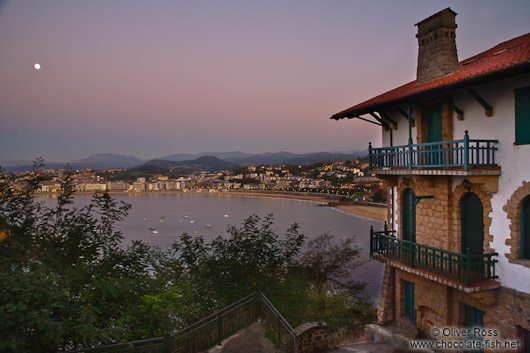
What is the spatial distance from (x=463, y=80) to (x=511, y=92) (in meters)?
1.13

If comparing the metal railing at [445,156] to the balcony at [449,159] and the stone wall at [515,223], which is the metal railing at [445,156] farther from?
the stone wall at [515,223]

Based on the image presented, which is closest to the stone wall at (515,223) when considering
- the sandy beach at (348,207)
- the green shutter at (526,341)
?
the green shutter at (526,341)

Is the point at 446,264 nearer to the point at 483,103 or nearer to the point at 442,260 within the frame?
the point at 442,260

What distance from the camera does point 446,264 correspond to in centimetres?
912

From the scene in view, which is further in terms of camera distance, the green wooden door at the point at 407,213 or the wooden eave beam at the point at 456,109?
the green wooden door at the point at 407,213

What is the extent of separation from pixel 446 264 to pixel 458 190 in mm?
1973

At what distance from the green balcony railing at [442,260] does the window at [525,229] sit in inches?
22.3

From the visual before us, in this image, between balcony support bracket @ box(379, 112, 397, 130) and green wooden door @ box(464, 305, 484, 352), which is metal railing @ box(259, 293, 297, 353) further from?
balcony support bracket @ box(379, 112, 397, 130)

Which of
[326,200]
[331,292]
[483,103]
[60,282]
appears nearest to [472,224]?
[483,103]

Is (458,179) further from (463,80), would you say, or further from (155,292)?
(155,292)

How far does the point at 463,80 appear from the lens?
8055 mm

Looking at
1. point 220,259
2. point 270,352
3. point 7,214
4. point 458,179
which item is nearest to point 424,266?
point 458,179

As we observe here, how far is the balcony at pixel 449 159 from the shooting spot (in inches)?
327

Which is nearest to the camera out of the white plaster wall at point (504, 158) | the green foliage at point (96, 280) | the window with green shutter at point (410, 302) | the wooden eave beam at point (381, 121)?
the green foliage at point (96, 280)
